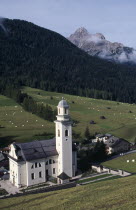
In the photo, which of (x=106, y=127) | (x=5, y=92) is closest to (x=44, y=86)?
(x=5, y=92)

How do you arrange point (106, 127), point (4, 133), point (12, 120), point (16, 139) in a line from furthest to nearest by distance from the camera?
1. point (12, 120)
2. point (106, 127)
3. point (4, 133)
4. point (16, 139)

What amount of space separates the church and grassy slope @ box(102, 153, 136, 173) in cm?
883

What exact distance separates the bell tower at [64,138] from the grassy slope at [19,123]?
28.9 m

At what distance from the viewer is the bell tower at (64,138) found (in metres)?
54.3

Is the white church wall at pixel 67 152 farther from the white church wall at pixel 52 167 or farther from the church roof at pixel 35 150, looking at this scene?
the church roof at pixel 35 150

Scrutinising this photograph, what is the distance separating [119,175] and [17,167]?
18127 millimetres

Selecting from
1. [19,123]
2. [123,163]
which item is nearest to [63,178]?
[123,163]

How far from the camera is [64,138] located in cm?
5500

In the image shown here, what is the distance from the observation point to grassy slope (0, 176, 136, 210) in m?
33.5

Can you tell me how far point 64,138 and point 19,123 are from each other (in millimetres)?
52633

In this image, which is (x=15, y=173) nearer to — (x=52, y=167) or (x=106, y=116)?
(x=52, y=167)

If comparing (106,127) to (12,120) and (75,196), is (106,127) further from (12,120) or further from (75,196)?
(75,196)

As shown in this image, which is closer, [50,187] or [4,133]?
[50,187]

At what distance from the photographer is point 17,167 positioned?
53.1 metres
